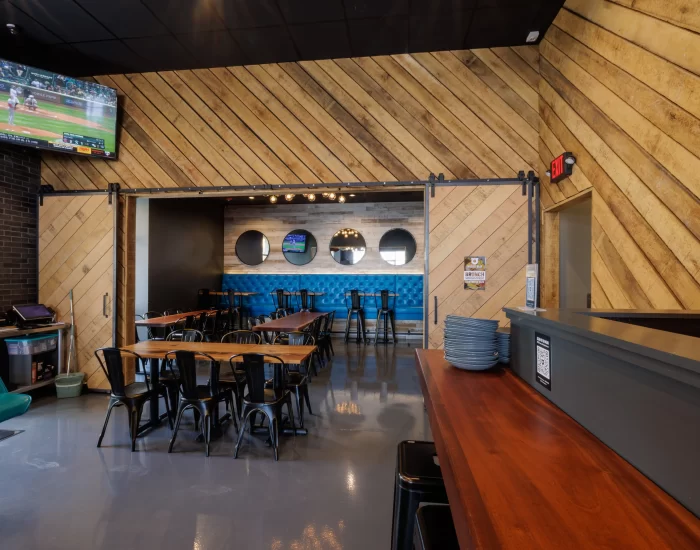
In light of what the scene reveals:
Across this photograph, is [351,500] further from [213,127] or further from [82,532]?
[213,127]

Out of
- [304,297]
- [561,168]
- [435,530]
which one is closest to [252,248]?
[304,297]

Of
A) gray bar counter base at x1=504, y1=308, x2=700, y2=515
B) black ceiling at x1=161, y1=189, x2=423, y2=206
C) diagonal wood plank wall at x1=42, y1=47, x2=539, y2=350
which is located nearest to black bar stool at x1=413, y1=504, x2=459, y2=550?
gray bar counter base at x1=504, y1=308, x2=700, y2=515

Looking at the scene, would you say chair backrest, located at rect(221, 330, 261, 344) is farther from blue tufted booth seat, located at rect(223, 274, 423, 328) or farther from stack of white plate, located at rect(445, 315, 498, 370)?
blue tufted booth seat, located at rect(223, 274, 423, 328)

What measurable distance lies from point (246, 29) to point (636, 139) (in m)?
3.91

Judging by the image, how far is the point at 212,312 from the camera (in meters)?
7.92

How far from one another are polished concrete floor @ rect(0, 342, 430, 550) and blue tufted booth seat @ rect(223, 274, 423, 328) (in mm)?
4877

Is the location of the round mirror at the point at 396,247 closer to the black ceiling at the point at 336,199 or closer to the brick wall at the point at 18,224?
the black ceiling at the point at 336,199

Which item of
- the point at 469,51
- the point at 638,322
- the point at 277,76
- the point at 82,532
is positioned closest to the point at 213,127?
the point at 277,76

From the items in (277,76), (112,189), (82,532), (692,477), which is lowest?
(82,532)

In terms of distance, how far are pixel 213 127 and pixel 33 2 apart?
195 centimetres

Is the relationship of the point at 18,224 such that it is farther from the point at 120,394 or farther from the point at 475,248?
the point at 475,248

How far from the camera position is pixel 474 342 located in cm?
170

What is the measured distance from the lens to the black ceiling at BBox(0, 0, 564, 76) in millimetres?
3863

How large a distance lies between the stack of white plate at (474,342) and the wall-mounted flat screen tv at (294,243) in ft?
28.5
